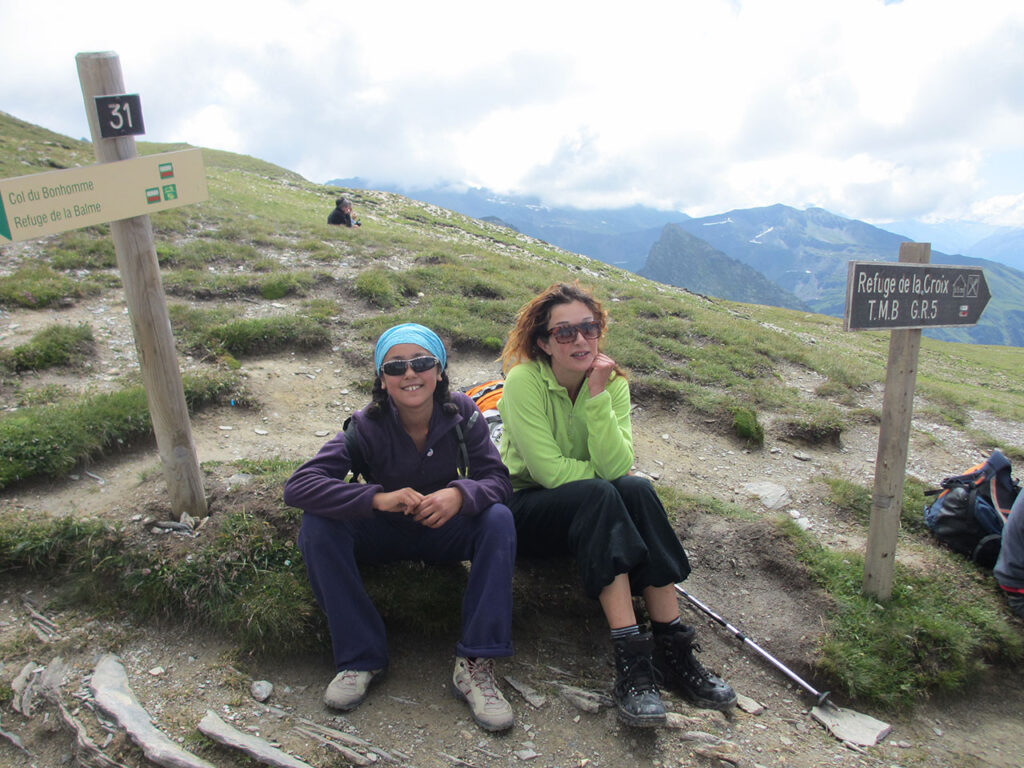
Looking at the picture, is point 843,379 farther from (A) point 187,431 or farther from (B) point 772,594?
(A) point 187,431

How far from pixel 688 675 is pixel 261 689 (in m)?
2.85

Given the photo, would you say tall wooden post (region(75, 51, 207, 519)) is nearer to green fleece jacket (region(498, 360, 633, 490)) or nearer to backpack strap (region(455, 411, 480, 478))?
backpack strap (region(455, 411, 480, 478))

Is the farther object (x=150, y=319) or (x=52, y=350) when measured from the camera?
(x=52, y=350)

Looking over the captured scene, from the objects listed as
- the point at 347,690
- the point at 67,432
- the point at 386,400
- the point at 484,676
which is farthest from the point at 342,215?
the point at 484,676

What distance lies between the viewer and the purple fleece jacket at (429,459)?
400 cm

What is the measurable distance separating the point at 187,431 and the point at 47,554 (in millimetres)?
1329

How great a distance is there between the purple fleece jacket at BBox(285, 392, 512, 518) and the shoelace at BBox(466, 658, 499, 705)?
0.95 metres

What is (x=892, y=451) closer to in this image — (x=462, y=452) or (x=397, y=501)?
(x=462, y=452)

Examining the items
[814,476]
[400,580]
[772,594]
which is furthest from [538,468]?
[814,476]

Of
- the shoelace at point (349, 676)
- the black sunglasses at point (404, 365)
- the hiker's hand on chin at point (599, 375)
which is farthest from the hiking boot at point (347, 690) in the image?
the hiker's hand on chin at point (599, 375)

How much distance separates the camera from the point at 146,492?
17.2ft

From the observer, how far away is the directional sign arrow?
4.39 metres

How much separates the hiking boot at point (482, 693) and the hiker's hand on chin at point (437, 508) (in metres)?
0.92

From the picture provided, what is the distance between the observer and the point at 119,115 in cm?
401
